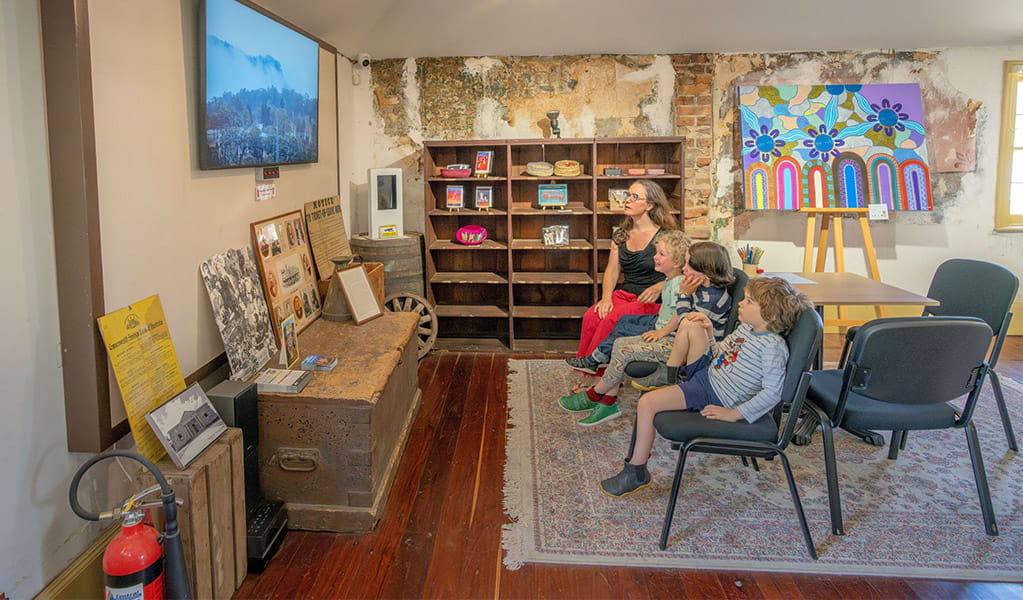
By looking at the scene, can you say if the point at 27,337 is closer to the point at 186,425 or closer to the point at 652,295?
the point at 186,425

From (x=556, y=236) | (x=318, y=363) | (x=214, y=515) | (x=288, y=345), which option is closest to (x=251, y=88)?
(x=288, y=345)

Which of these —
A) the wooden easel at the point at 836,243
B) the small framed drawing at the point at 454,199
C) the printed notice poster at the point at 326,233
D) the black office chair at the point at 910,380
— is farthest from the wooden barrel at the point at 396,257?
→ the black office chair at the point at 910,380

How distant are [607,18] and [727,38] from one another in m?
1.03

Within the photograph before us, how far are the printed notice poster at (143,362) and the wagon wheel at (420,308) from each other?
2.63 metres

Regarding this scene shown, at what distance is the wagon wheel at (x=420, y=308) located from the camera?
5199 mm

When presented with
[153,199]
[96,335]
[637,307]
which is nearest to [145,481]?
[96,335]

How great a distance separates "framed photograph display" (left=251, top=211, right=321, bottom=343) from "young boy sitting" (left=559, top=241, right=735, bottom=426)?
1694mm

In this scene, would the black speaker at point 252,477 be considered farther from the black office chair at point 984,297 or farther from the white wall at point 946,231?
the white wall at point 946,231

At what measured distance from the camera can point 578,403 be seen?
4.11m

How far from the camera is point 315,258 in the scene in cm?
427

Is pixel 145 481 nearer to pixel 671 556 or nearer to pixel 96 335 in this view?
pixel 96 335

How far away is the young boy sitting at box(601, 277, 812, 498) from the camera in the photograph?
8.75ft

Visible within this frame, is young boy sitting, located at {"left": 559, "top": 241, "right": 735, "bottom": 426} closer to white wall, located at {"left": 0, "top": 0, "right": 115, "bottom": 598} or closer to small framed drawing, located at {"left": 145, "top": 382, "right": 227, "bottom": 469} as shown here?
small framed drawing, located at {"left": 145, "top": 382, "right": 227, "bottom": 469}

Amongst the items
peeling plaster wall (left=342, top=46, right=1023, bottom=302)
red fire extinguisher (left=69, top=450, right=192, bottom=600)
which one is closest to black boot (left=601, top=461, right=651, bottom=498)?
red fire extinguisher (left=69, top=450, right=192, bottom=600)
